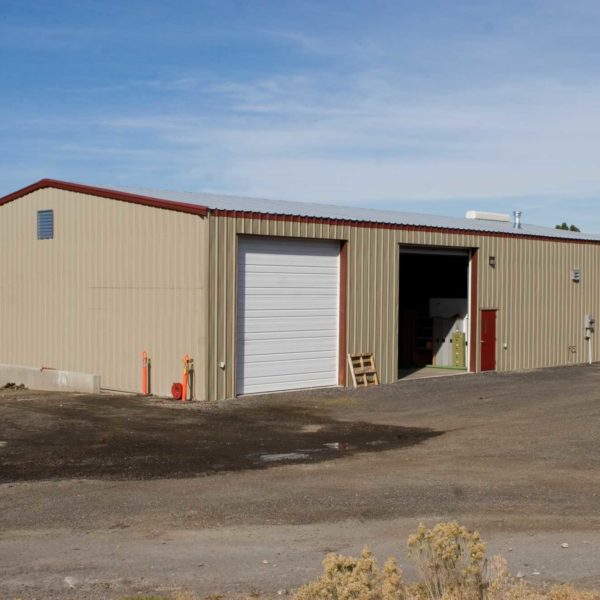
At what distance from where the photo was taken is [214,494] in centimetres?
1095

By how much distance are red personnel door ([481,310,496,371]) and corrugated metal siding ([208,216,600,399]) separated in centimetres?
23

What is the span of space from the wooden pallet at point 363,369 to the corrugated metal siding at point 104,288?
15.1 feet

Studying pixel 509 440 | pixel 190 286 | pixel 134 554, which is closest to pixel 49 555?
pixel 134 554

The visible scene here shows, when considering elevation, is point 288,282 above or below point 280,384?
above

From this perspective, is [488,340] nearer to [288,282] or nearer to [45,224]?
[288,282]

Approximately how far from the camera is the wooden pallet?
76.1 ft

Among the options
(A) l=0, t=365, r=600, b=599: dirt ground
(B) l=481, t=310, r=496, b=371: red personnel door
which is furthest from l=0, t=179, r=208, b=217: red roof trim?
(B) l=481, t=310, r=496, b=371: red personnel door

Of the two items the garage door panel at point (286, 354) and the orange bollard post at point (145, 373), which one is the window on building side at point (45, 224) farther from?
the garage door panel at point (286, 354)

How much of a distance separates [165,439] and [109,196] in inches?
354

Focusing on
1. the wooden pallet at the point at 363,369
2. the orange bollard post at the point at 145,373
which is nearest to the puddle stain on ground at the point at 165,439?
the orange bollard post at the point at 145,373

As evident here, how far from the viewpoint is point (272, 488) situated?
11242 millimetres

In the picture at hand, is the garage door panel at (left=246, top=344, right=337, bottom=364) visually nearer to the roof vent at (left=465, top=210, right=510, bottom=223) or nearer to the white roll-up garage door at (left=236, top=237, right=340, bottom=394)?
the white roll-up garage door at (left=236, top=237, right=340, bottom=394)

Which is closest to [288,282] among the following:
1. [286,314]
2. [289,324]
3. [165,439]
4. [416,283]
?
[286,314]

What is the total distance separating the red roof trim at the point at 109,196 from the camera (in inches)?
798
